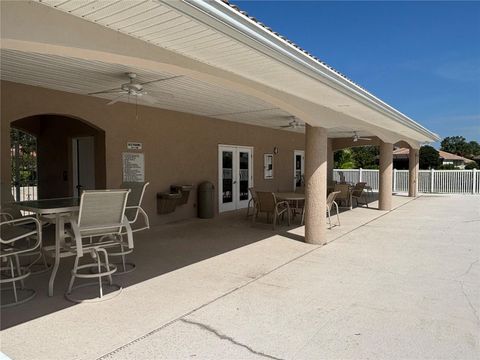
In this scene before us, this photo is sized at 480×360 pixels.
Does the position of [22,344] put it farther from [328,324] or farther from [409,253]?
[409,253]

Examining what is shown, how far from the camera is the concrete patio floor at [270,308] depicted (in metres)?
2.99

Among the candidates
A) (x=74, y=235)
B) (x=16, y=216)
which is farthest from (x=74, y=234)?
(x=16, y=216)

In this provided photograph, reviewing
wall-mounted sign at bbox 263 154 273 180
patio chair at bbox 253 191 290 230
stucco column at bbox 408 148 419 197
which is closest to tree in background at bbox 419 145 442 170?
stucco column at bbox 408 148 419 197

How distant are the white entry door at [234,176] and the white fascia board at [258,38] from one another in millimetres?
5769

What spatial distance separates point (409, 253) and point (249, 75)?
4.29 meters

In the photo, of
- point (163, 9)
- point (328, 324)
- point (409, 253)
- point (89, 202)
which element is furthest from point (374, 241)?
point (163, 9)

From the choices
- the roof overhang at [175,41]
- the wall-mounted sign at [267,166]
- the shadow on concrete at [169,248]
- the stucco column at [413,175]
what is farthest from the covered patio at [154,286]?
the stucco column at [413,175]

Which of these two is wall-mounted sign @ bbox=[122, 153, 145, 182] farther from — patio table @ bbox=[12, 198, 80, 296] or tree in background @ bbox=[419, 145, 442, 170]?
tree in background @ bbox=[419, 145, 442, 170]

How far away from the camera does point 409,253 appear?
6285 millimetres

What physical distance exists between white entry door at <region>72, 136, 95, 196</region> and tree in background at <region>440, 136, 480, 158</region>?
6723cm

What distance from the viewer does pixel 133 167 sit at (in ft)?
26.5

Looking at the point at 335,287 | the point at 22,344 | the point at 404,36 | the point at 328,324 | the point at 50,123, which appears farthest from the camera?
the point at 404,36

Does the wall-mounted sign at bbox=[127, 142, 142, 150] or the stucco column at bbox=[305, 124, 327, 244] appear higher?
the wall-mounted sign at bbox=[127, 142, 142, 150]

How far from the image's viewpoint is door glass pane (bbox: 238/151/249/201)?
1188 centimetres
